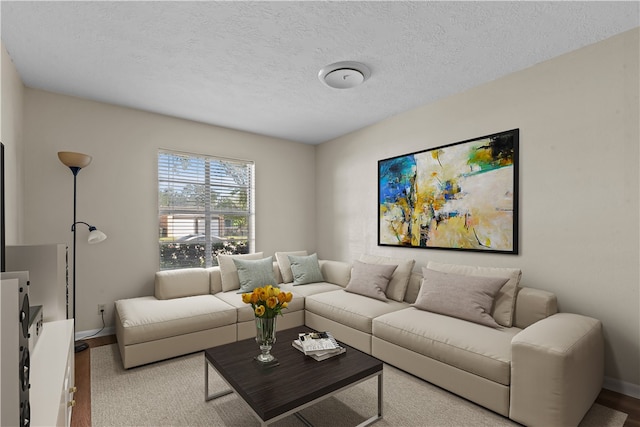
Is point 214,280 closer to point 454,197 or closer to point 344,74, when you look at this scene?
point 344,74

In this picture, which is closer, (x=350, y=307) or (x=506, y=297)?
(x=506, y=297)

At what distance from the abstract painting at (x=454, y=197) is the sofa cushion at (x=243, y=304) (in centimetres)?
128

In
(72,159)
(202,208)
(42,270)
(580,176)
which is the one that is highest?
(72,159)

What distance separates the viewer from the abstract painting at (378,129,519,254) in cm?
297

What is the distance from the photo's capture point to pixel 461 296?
9.02 feet

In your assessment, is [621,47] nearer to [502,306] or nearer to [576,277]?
[576,277]

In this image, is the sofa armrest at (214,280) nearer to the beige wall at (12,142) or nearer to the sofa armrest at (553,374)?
the beige wall at (12,142)

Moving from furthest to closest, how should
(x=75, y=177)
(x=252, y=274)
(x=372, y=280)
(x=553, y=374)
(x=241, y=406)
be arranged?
(x=252, y=274)
(x=372, y=280)
(x=75, y=177)
(x=241, y=406)
(x=553, y=374)

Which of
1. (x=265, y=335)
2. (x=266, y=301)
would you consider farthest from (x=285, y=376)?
(x=266, y=301)

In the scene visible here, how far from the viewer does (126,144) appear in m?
3.72

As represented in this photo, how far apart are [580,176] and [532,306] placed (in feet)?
3.52

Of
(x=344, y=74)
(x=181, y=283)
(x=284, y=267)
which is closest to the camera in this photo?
(x=344, y=74)

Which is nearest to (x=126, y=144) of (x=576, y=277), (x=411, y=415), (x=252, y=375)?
(x=252, y=375)

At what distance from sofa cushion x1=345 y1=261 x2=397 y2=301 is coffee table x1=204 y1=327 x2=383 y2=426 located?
1221 millimetres
